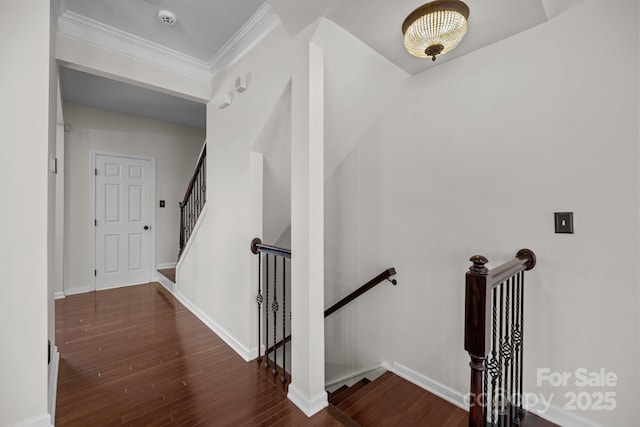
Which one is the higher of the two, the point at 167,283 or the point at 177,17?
the point at 177,17

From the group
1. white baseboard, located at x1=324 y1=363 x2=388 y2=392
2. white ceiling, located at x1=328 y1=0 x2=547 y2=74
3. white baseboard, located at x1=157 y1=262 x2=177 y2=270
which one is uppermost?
white ceiling, located at x1=328 y1=0 x2=547 y2=74

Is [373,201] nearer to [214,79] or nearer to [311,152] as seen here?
[311,152]

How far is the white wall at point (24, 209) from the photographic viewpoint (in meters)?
1.40

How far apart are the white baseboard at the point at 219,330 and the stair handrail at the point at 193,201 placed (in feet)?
2.81

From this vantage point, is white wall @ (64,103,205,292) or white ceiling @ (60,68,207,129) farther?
white wall @ (64,103,205,292)

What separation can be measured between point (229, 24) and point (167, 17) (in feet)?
1.54

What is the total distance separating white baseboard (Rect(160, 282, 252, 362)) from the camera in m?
2.33

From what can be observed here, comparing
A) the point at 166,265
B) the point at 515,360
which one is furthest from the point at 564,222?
the point at 166,265

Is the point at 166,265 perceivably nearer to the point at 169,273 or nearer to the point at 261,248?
the point at 169,273

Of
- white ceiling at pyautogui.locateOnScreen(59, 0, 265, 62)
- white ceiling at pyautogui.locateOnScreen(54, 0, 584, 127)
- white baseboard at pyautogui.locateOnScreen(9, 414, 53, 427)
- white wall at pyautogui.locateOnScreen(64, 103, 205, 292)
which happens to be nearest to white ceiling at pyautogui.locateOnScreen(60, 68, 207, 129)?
white ceiling at pyautogui.locateOnScreen(54, 0, 584, 127)

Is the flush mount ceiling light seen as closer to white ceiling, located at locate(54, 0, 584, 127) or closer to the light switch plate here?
white ceiling, located at locate(54, 0, 584, 127)

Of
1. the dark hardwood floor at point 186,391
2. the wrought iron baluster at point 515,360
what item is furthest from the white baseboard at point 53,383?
the wrought iron baluster at point 515,360

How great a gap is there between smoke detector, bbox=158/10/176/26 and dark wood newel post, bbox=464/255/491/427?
2691 millimetres

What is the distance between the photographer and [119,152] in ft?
14.0
